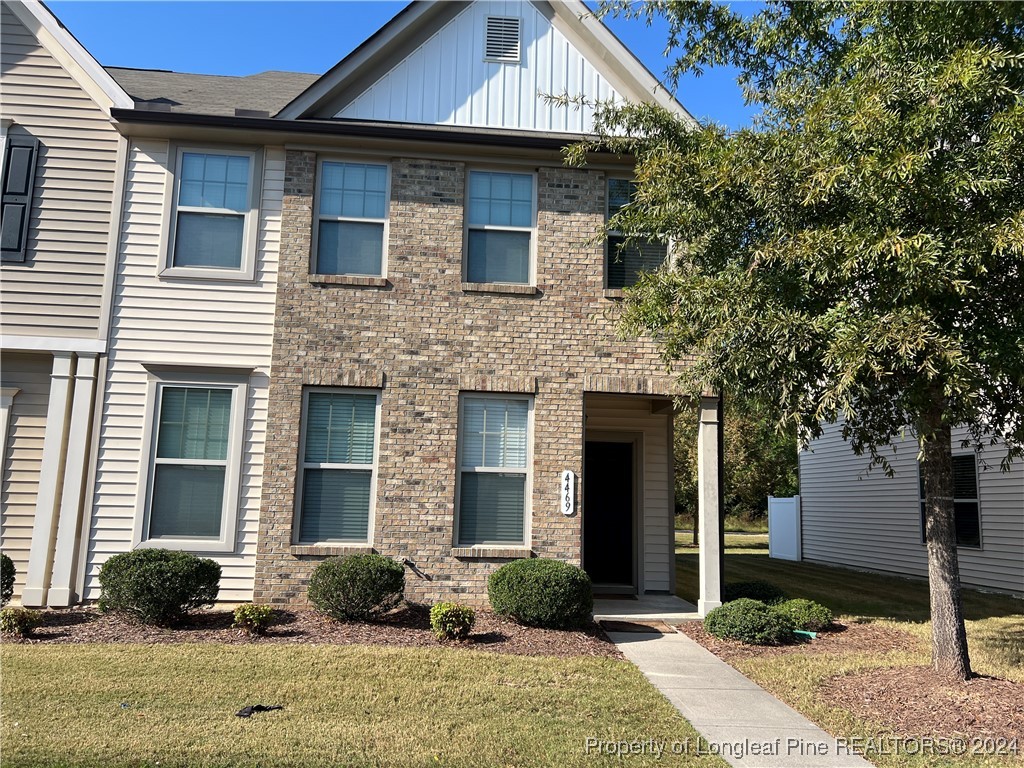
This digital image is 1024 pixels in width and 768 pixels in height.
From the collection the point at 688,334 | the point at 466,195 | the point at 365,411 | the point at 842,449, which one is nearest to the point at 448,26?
the point at 466,195

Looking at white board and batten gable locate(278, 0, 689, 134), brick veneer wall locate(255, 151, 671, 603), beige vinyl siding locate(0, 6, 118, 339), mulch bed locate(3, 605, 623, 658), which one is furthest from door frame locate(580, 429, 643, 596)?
beige vinyl siding locate(0, 6, 118, 339)

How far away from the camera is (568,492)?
386 inches

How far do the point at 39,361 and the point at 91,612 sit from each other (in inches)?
134

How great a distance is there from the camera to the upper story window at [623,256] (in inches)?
416

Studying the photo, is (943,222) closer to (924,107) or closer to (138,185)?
(924,107)

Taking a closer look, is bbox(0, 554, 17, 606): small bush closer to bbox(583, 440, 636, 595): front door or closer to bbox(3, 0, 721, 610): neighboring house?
bbox(3, 0, 721, 610): neighboring house

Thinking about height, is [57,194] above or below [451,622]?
above

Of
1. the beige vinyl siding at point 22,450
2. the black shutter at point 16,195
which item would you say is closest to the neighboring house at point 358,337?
the beige vinyl siding at point 22,450

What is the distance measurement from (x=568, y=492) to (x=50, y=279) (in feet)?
23.8

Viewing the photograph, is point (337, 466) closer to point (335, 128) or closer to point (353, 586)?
point (353, 586)

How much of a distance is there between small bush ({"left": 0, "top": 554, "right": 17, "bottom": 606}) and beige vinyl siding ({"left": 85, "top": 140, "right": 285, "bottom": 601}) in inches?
37.0

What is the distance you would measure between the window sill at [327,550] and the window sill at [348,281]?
11.0ft

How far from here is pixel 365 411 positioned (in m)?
9.89

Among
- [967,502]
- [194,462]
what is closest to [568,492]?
[194,462]
